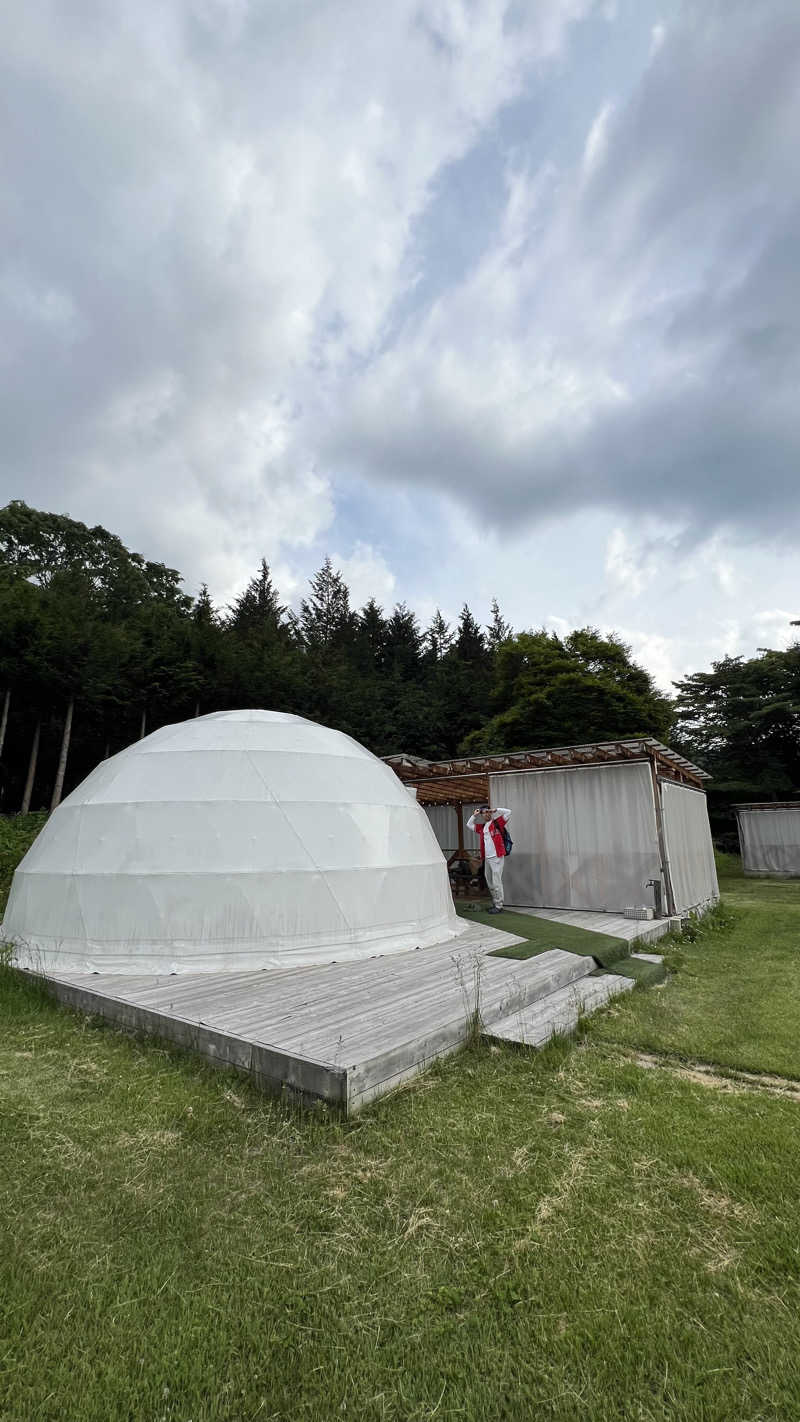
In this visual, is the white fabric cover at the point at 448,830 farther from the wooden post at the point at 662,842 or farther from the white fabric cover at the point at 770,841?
the white fabric cover at the point at 770,841

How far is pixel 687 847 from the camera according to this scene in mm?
10977

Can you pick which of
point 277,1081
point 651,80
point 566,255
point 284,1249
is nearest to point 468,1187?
point 284,1249

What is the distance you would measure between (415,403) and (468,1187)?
10005 millimetres

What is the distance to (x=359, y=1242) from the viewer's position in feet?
7.43

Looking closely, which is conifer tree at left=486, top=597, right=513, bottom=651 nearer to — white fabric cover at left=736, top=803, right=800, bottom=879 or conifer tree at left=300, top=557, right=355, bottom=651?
conifer tree at left=300, top=557, right=355, bottom=651

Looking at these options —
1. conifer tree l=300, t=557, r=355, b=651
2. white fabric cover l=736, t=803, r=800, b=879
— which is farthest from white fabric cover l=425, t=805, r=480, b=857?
conifer tree l=300, t=557, r=355, b=651

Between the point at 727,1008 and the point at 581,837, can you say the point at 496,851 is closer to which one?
the point at 581,837

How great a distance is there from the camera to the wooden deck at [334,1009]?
3469 mm

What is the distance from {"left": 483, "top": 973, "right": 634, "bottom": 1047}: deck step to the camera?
4250 millimetres

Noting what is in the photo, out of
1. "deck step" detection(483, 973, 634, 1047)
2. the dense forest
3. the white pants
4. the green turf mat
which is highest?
the dense forest

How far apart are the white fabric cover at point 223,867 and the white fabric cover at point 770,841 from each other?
17.8m

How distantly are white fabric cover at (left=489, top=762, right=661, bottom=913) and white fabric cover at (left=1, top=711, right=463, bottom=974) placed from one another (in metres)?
3.40

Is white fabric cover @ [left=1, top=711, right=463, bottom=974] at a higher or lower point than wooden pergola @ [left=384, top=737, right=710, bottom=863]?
lower

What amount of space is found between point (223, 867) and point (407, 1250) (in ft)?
15.1
